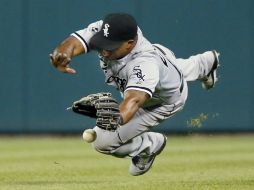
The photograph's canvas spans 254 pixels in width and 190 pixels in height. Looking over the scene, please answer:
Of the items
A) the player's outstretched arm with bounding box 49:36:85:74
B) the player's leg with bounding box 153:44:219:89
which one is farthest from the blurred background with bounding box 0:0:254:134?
the player's outstretched arm with bounding box 49:36:85:74

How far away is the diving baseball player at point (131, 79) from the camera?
239 inches

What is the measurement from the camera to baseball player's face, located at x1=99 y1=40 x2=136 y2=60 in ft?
21.2

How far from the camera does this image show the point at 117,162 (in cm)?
1007

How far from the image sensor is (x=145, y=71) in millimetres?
6289

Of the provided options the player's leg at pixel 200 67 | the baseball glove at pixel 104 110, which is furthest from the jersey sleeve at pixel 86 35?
the player's leg at pixel 200 67

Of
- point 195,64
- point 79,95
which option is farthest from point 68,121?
point 195,64

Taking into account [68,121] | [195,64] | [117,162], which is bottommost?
[68,121]

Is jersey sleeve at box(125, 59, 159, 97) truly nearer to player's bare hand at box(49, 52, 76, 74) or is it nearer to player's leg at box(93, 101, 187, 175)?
player's bare hand at box(49, 52, 76, 74)

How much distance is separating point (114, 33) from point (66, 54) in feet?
1.22

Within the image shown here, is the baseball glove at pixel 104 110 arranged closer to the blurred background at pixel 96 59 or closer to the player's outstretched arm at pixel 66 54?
the player's outstretched arm at pixel 66 54

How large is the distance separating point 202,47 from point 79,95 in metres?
2.01

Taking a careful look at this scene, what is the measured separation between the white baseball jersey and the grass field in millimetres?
729

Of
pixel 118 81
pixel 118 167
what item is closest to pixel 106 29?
pixel 118 81

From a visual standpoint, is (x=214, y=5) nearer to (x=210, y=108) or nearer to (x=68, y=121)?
(x=210, y=108)
